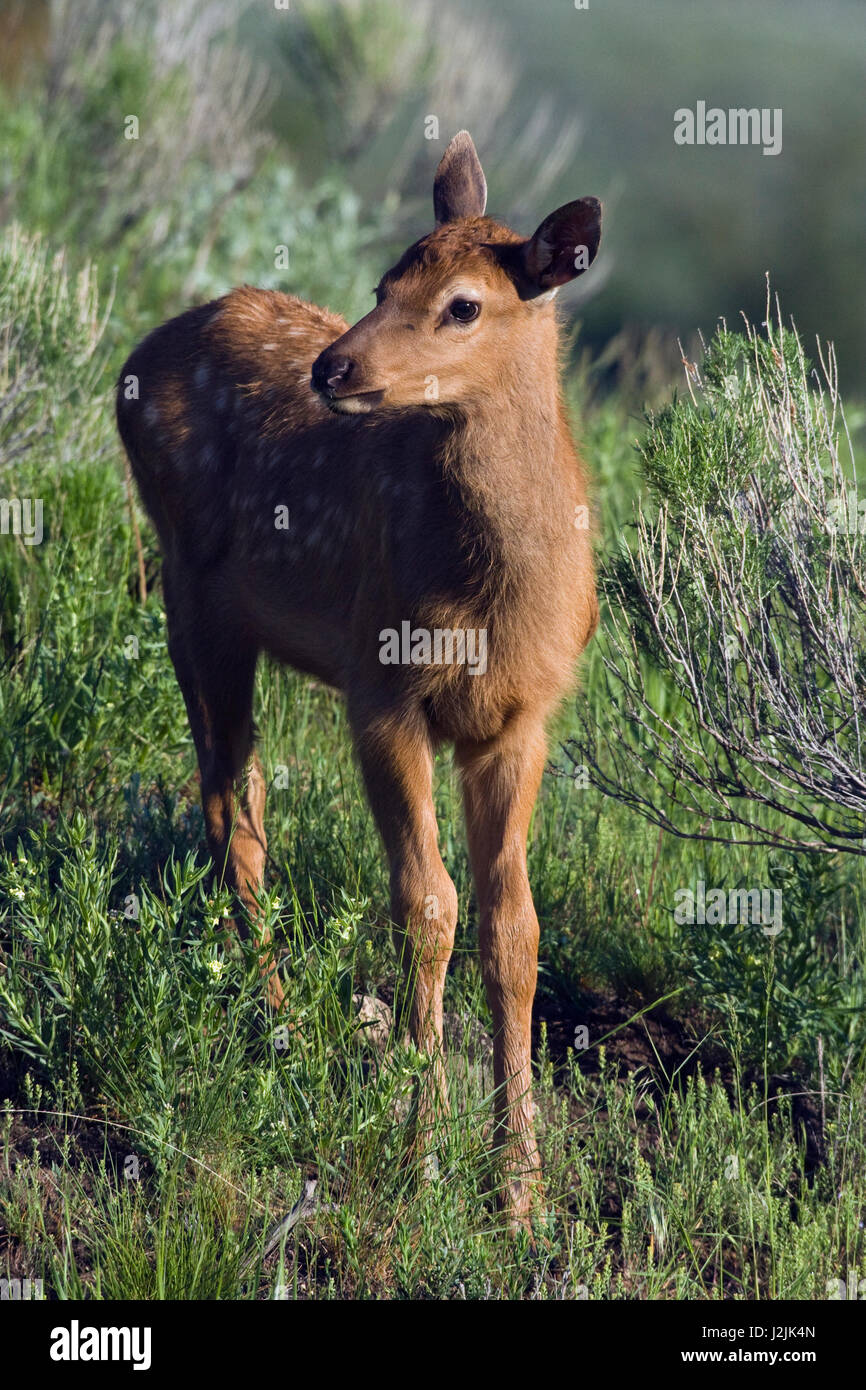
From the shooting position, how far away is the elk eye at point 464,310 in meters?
4.59

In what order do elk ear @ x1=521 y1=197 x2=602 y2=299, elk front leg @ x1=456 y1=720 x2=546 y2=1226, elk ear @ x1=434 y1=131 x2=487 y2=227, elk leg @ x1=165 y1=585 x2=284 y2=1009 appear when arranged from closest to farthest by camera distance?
elk ear @ x1=521 y1=197 x2=602 y2=299
elk front leg @ x1=456 y1=720 x2=546 y2=1226
elk ear @ x1=434 y1=131 x2=487 y2=227
elk leg @ x1=165 y1=585 x2=284 y2=1009

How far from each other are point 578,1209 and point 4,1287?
66.4 inches

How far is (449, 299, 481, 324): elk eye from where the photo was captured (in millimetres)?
4590

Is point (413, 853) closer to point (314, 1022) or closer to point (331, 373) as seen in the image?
point (314, 1022)

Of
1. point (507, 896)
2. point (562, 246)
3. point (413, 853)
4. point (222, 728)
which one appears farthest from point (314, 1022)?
point (562, 246)

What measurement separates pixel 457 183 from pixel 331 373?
4.56ft

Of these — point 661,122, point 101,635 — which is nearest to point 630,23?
point 661,122

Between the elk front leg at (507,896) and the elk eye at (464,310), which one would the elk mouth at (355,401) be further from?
the elk front leg at (507,896)

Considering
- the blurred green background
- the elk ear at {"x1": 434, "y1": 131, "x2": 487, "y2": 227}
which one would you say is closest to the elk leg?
the elk ear at {"x1": 434, "y1": 131, "x2": 487, "y2": 227}

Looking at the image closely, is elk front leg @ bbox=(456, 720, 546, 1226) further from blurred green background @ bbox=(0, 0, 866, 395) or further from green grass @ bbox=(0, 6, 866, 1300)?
blurred green background @ bbox=(0, 0, 866, 395)

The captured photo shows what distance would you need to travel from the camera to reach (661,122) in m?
61.5

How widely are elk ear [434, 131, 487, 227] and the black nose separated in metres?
1.21

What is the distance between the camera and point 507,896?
504cm

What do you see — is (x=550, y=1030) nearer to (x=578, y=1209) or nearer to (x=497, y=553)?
(x=578, y=1209)
